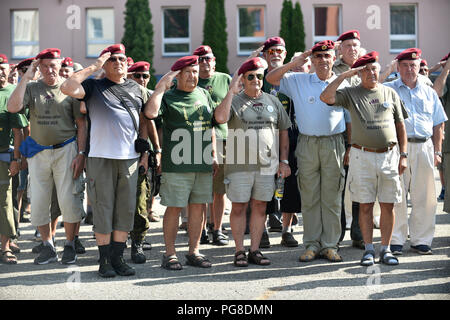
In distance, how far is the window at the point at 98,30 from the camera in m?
26.0

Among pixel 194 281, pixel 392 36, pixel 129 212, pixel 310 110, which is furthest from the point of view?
pixel 392 36

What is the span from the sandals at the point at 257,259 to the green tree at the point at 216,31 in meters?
18.4

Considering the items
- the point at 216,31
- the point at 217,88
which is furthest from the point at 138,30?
the point at 217,88

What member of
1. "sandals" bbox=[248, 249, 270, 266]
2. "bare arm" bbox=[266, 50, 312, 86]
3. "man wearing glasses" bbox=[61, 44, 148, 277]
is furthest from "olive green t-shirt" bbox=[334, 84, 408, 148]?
"man wearing glasses" bbox=[61, 44, 148, 277]

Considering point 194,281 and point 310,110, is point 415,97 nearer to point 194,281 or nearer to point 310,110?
point 310,110

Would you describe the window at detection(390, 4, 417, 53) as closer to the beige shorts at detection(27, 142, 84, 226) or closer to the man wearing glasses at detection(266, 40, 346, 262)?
the man wearing glasses at detection(266, 40, 346, 262)

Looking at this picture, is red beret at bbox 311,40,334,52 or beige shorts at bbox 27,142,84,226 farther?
beige shorts at bbox 27,142,84,226

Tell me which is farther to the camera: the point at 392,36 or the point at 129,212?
the point at 392,36

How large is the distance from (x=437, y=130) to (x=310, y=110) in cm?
183

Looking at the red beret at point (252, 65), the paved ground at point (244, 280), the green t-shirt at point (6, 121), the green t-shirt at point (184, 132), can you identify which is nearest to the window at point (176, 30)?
the green t-shirt at point (6, 121)

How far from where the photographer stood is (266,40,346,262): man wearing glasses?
7098mm

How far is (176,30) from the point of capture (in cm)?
2638

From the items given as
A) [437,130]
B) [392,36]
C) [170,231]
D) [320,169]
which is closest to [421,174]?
[437,130]

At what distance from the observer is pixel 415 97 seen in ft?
25.0
